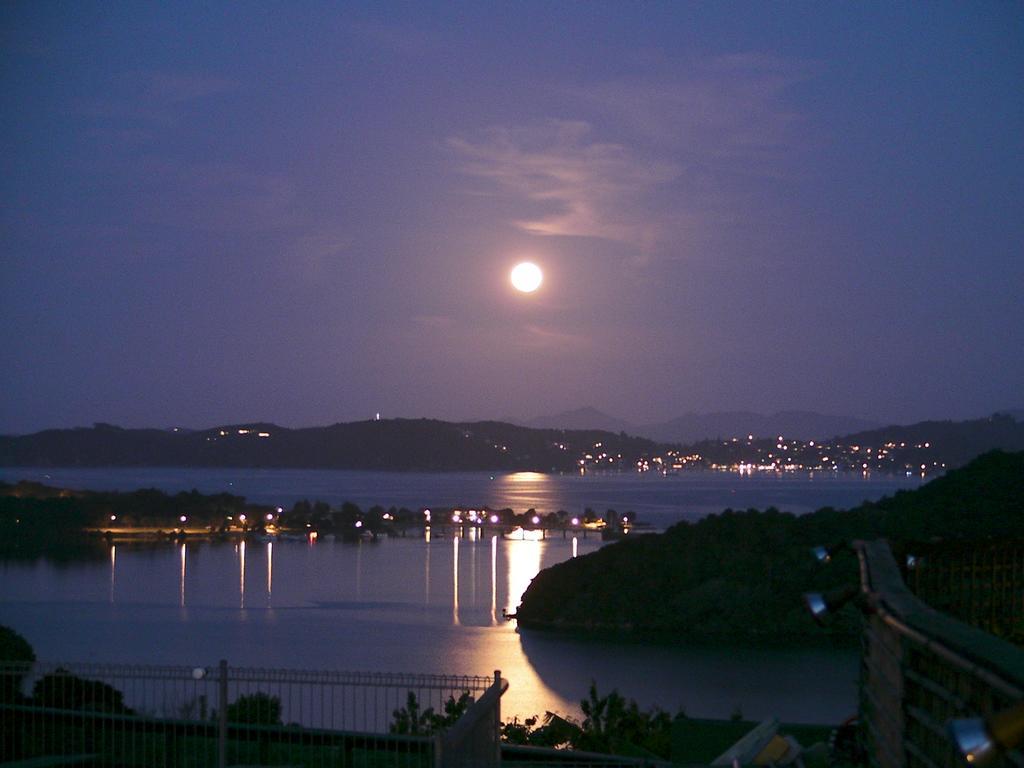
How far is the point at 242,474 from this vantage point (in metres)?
151

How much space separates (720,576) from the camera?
2842 cm

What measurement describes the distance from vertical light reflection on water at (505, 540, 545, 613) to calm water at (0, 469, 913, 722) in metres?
0.13

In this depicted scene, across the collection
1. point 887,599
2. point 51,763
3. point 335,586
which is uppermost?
point 887,599

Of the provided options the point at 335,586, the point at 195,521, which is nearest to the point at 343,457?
the point at 195,521

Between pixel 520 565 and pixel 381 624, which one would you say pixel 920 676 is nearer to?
pixel 381 624

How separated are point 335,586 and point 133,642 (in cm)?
1533

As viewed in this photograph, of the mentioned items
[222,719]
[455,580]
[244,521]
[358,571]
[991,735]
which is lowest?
[358,571]

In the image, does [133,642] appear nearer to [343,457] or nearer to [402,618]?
[402,618]

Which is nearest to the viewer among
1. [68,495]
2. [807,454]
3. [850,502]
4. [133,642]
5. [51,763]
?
[51,763]

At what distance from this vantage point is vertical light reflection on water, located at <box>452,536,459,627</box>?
123ft

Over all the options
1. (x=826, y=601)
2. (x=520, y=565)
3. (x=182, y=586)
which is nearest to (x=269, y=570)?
(x=182, y=586)

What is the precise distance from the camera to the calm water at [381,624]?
22031 mm

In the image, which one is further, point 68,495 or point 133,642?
point 68,495

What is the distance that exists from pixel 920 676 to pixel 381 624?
109 feet
